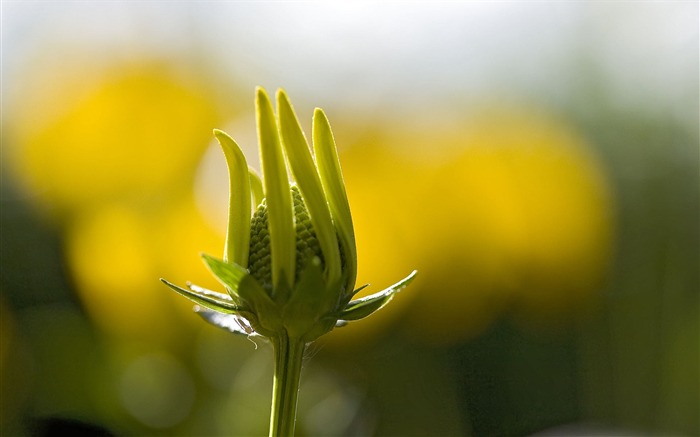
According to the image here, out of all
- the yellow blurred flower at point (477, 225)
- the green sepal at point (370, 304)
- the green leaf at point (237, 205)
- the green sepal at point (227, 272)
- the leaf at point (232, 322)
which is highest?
the green leaf at point (237, 205)

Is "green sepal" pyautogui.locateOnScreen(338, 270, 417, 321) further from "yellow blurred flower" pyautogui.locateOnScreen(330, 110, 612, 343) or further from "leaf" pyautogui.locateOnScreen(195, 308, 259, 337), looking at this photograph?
"yellow blurred flower" pyautogui.locateOnScreen(330, 110, 612, 343)

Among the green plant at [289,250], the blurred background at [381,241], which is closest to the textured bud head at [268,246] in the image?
the green plant at [289,250]

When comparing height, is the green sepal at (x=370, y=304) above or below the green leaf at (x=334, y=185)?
below

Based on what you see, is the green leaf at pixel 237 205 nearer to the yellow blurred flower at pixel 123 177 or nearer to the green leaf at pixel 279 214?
the green leaf at pixel 279 214

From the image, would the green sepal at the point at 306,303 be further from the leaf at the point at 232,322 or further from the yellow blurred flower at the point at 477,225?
the yellow blurred flower at the point at 477,225

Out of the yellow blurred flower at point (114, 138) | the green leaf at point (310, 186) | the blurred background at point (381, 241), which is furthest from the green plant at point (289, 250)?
the yellow blurred flower at point (114, 138)

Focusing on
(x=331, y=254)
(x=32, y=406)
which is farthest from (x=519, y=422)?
(x=331, y=254)

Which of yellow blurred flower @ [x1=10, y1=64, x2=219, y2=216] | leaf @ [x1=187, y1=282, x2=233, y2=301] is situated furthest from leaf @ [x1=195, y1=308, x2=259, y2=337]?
yellow blurred flower @ [x1=10, y1=64, x2=219, y2=216]

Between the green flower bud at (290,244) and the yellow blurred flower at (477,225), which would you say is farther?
the yellow blurred flower at (477,225)

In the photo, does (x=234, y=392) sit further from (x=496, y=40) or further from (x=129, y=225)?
(x=496, y=40)
